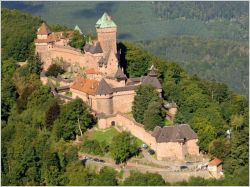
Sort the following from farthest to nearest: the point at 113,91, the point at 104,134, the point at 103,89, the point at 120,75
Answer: the point at 120,75 < the point at 113,91 < the point at 103,89 < the point at 104,134

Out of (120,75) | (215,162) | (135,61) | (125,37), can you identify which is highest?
(120,75)

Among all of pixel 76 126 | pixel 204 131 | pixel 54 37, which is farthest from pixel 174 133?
pixel 54 37

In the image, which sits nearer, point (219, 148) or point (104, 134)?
point (219, 148)

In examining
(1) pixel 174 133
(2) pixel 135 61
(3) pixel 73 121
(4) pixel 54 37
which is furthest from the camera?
(4) pixel 54 37

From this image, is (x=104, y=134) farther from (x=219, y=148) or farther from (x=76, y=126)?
(x=219, y=148)

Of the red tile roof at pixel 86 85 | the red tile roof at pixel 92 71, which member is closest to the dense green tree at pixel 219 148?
the red tile roof at pixel 86 85

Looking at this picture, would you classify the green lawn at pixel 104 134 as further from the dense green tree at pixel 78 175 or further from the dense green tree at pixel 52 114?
the dense green tree at pixel 78 175

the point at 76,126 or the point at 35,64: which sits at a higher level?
the point at 35,64
